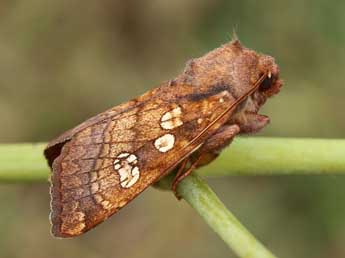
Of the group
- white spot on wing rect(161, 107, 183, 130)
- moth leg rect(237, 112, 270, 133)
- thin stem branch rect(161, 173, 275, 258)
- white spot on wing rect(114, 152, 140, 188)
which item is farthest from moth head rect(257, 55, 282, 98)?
thin stem branch rect(161, 173, 275, 258)

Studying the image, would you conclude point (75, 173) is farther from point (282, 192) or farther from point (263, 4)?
point (263, 4)

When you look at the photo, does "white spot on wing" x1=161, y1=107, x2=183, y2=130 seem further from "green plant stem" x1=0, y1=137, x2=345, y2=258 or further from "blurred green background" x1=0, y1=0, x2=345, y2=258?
"blurred green background" x1=0, y1=0, x2=345, y2=258

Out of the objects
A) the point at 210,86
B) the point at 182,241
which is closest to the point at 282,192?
the point at 182,241

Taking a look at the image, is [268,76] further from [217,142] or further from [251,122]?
[217,142]

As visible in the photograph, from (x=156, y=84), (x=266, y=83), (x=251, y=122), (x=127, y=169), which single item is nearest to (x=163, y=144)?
(x=127, y=169)

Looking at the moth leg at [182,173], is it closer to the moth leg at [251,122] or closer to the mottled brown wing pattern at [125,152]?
the mottled brown wing pattern at [125,152]

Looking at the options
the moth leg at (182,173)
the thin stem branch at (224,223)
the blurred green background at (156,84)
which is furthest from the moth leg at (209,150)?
the blurred green background at (156,84)
